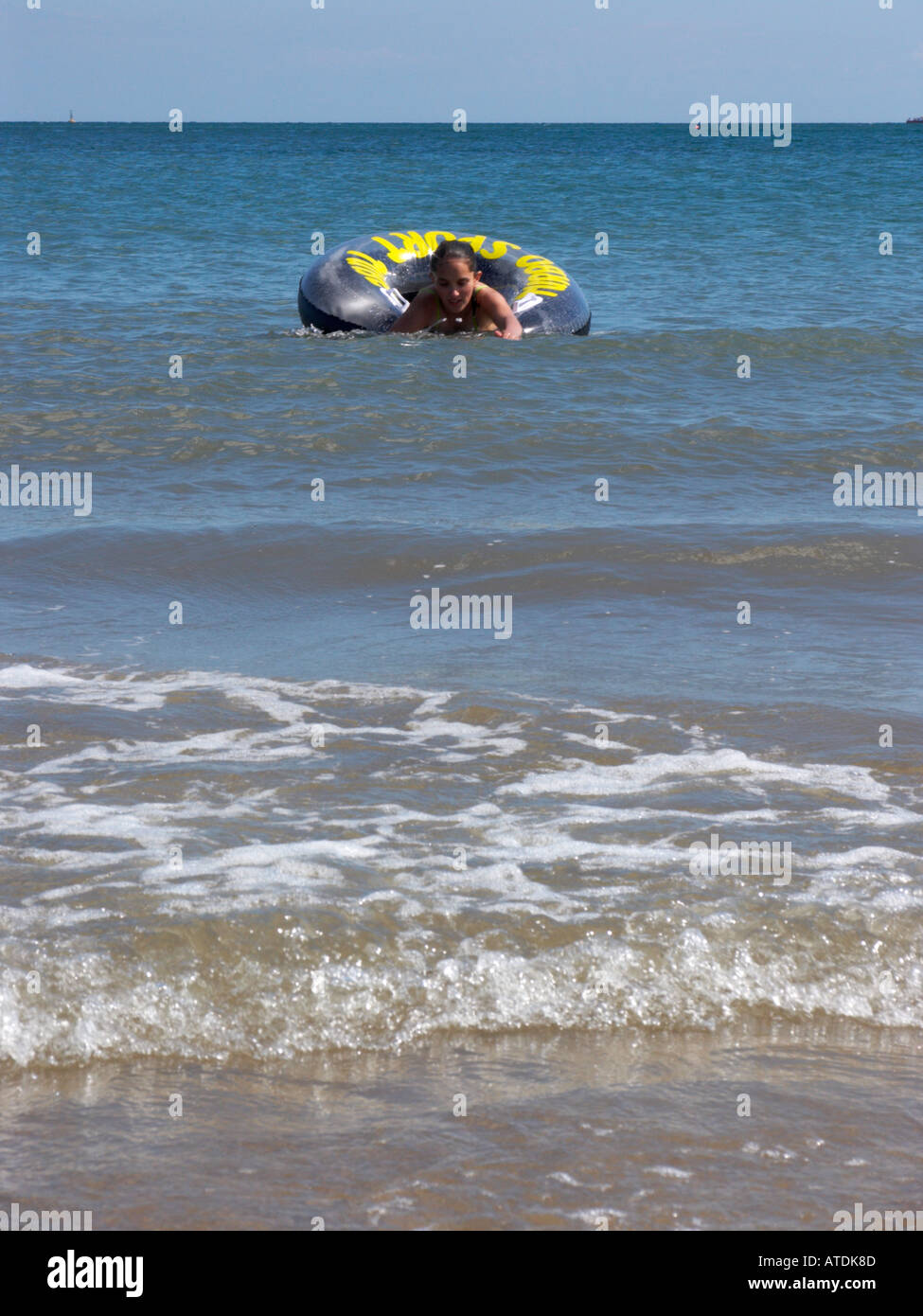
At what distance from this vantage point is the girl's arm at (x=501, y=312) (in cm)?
1059

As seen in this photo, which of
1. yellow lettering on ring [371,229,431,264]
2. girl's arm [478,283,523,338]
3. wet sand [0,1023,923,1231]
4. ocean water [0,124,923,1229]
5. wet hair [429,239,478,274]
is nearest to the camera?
wet sand [0,1023,923,1231]

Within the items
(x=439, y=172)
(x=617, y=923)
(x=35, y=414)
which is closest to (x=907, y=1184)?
(x=617, y=923)

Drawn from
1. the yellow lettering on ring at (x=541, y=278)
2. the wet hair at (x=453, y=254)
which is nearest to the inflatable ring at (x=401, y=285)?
the yellow lettering on ring at (x=541, y=278)

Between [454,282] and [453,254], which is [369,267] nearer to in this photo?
[454,282]

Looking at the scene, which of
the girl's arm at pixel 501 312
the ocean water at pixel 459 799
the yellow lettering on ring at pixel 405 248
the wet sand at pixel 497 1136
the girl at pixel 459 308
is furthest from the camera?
the yellow lettering on ring at pixel 405 248

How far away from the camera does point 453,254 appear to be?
1009cm

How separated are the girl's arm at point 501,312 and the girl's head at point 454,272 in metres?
0.11

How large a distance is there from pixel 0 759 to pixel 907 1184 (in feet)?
9.03

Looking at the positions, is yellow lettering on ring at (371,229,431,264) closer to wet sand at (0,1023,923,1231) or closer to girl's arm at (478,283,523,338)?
girl's arm at (478,283,523,338)

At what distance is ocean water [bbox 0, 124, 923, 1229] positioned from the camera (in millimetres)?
2500

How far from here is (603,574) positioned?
6.01m

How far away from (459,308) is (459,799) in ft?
24.8

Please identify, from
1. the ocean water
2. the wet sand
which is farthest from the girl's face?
the wet sand

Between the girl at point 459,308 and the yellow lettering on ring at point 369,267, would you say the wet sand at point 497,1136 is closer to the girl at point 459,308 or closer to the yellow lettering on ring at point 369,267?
the girl at point 459,308
